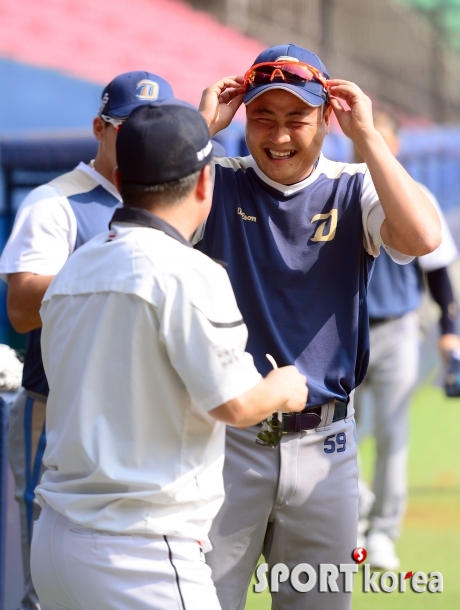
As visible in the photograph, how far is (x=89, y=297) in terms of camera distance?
1.89 metres

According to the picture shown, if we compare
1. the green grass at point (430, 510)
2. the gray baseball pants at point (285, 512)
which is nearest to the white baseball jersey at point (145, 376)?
the gray baseball pants at point (285, 512)

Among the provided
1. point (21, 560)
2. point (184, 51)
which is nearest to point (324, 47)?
point (184, 51)

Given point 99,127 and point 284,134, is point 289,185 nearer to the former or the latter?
point 284,134

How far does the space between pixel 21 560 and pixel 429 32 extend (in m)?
15.7

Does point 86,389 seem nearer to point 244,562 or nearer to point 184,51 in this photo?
point 244,562

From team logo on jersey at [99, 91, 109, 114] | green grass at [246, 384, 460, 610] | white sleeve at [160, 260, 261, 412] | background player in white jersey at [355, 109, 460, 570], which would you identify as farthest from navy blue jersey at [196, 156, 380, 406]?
background player in white jersey at [355, 109, 460, 570]

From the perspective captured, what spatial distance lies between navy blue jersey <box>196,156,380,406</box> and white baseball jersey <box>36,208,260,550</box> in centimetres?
61

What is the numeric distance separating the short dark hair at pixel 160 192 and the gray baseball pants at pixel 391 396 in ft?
9.86

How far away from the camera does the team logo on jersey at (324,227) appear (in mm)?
2533

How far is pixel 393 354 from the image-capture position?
4.80m

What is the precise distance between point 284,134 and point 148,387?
98 centimetres

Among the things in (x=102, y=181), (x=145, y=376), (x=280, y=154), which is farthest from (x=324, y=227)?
(x=102, y=181)

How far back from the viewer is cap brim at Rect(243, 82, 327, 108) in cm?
248

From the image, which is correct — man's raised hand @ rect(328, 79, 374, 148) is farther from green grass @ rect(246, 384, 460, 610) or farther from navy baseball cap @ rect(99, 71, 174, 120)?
green grass @ rect(246, 384, 460, 610)
